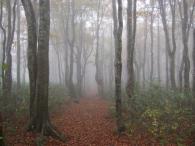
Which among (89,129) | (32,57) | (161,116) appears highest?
(32,57)

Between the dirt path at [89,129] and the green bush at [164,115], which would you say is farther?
the green bush at [164,115]

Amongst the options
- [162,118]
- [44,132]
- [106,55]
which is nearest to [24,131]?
[44,132]

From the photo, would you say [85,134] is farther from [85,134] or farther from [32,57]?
[32,57]

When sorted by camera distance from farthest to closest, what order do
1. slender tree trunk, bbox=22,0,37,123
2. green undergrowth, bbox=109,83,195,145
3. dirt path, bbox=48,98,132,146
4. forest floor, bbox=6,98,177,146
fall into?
slender tree trunk, bbox=22,0,37,123, green undergrowth, bbox=109,83,195,145, dirt path, bbox=48,98,132,146, forest floor, bbox=6,98,177,146

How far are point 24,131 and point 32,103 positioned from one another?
47.0 inches

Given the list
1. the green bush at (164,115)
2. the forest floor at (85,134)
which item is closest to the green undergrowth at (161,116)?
the green bush at (164,115)

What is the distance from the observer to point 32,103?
10.2 m

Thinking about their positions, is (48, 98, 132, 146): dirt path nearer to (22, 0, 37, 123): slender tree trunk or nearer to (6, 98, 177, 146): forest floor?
(6, 98, 177, 146): forest floor

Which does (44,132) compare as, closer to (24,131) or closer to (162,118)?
(24,131)

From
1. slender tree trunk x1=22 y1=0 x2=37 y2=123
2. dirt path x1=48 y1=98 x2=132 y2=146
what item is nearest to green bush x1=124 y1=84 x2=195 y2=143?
dirt path x1=48 y1=98 x2=132 y2=146

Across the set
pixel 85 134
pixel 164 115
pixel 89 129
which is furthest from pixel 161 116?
pixel 85 134

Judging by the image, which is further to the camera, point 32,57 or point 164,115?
point 164,115

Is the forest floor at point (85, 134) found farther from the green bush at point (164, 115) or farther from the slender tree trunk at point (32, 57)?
the slender tree trunk at point (32, 57)

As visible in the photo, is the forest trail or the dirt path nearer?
the forest trail
